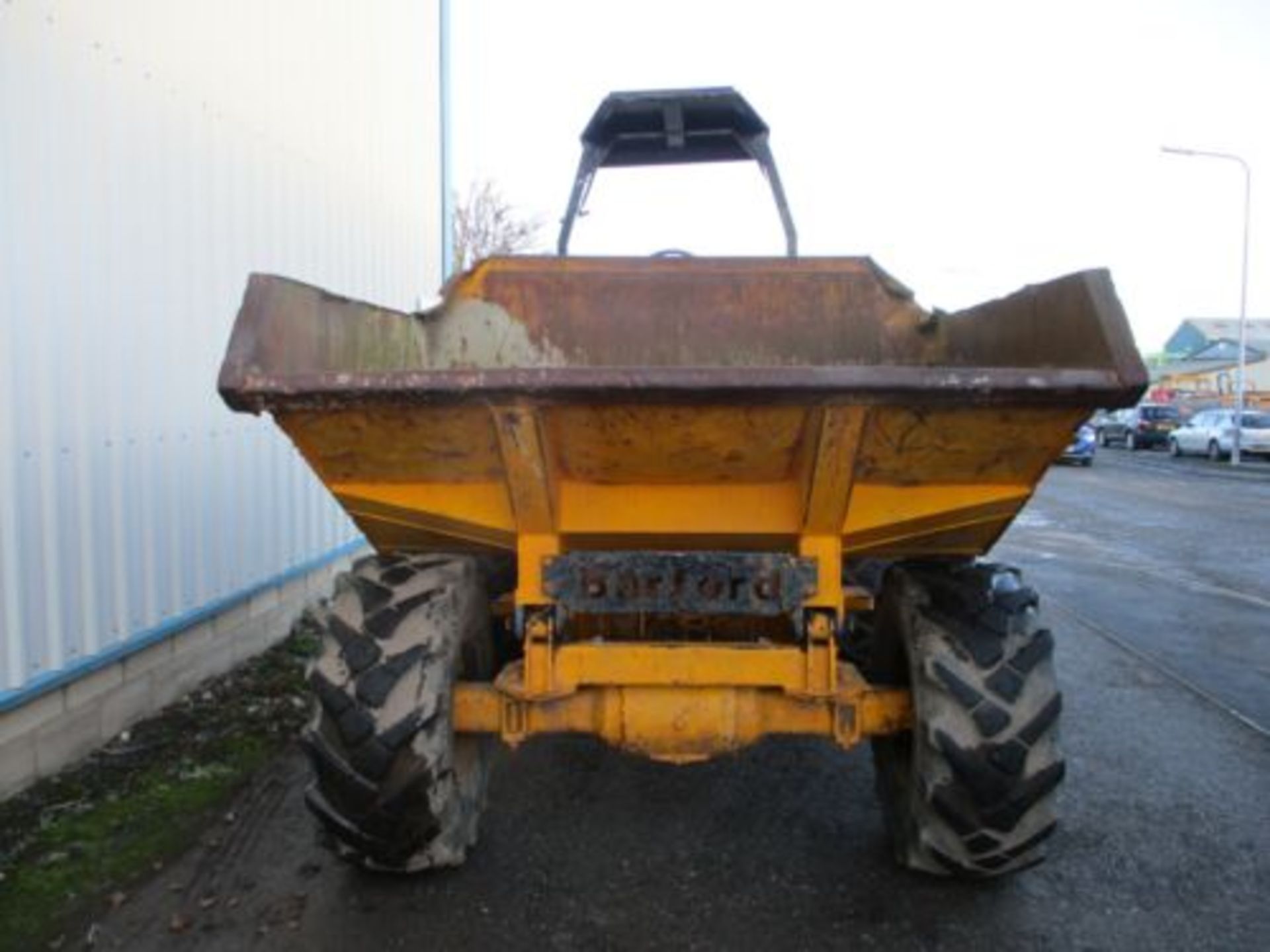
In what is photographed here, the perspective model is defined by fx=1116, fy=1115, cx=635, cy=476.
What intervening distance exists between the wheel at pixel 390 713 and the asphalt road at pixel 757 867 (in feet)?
0.94

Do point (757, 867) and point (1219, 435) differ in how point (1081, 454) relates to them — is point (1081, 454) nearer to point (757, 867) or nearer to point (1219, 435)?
point (1219, 435)

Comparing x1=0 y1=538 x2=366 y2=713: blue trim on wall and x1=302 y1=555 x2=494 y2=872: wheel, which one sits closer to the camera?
x1=302 y1=555 x2=494 y2=872: wheel

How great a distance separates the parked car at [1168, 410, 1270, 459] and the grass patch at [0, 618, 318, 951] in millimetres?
34438

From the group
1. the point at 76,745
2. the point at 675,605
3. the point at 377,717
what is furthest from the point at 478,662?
the point at 76,745

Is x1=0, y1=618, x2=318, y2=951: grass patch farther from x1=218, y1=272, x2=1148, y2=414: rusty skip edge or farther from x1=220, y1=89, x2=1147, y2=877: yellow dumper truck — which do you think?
x1=218, y1=272, x2=1148, y2=414: rusty skip edge

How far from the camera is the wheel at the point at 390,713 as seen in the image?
3250 millimetres

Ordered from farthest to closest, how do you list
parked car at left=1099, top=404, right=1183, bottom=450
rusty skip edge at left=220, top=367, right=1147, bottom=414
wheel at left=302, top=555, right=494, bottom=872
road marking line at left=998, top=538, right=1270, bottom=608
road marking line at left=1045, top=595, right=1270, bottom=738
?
1. parked car at left=1099, top=404, right=1183, bottom=450
2. road marking line at left=998, top=538, right=1270, bottom=608
3. road marking line at left=1045, top=595, right=1270, bottom=738
4. wheel at left=302, top=555, right=494, bottom=872
5. rusty skip edge at left=220, top=367, right=1147, bottom=414

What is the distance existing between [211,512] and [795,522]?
12.0 ft

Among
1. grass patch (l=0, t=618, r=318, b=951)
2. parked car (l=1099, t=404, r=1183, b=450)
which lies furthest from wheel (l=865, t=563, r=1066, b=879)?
parked car (l=1099, t=404, r=1183, b=450)

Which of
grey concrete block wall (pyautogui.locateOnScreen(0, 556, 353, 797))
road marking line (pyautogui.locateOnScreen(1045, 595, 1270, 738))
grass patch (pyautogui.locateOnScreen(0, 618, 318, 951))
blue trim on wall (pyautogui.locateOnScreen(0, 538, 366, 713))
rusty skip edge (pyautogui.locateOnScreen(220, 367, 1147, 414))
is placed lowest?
road marking line (pyautogui.locateOnScreen(1045, 595, 1270, 738))

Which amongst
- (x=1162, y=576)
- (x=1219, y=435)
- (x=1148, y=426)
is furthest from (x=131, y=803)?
(x=1148, y=426)

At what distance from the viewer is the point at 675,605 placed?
3.24 metres

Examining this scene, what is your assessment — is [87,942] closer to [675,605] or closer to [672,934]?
[672,934]

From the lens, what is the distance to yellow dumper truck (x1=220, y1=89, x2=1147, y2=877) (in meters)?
2.90
